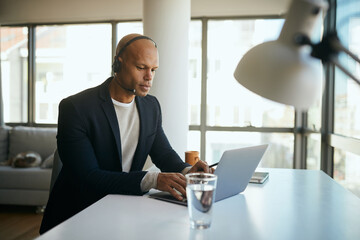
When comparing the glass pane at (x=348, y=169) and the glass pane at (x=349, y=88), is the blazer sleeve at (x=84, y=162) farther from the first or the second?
the glass pane at (x=348, y=169)

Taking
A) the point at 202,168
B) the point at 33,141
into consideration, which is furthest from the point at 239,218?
the point at 33,141

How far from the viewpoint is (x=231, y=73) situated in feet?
16.7

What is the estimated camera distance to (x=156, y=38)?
367cm

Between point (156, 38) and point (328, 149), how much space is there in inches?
79.6

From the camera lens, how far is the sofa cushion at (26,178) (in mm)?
3924

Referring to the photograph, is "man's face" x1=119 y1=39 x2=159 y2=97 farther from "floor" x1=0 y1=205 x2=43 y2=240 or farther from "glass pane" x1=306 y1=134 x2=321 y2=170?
"glass pane" x1=306 y1=134 x2=321 y2=170

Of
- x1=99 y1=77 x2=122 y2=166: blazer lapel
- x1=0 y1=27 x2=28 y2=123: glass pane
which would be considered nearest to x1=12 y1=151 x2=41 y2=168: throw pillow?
x1=0 y1=27 x2=28 y2=123: glass pane

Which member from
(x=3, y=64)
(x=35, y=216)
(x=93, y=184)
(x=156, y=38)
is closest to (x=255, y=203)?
(x=93, y=184)

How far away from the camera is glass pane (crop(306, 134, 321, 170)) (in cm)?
409

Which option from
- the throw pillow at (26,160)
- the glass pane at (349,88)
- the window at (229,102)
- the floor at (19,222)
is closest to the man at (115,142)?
the glass pane at (349,88)

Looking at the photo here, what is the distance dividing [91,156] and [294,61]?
1017mm

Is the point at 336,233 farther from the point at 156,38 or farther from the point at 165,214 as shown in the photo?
the point at 156,38

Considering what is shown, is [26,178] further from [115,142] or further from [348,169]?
[348,169]

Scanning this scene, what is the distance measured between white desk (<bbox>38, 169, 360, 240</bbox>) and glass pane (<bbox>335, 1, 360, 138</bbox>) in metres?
1.62
